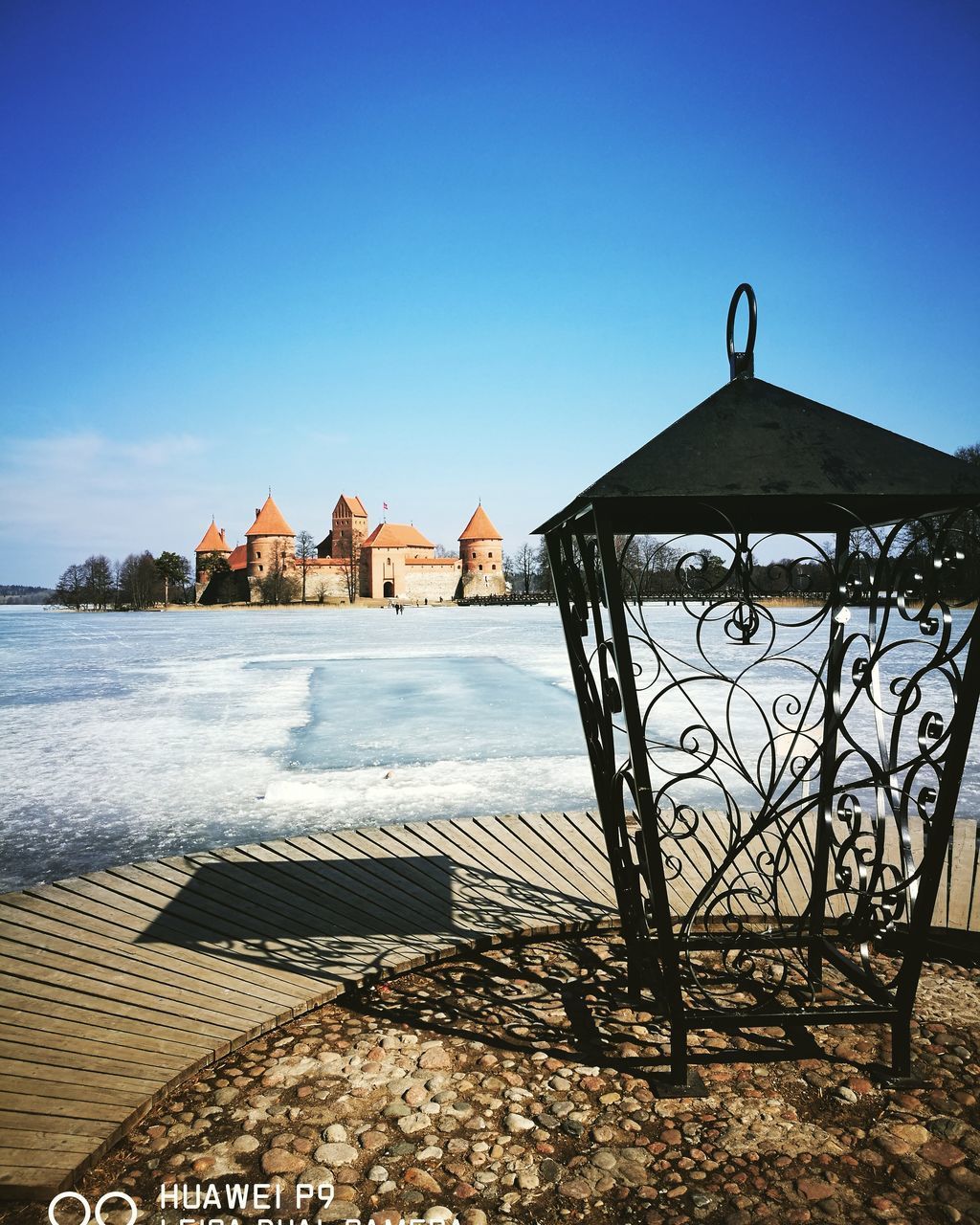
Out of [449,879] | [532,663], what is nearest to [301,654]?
[532,663]

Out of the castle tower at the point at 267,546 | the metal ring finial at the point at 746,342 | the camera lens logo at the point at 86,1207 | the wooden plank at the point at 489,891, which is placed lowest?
the camera lens logo at the point at 86,1207

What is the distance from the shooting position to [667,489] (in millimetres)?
2035

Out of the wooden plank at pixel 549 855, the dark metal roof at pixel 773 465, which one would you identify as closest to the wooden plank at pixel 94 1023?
the wooden plank at pixel 549 855

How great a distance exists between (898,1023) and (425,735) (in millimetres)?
6036

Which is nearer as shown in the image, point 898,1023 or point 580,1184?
point 580,1184

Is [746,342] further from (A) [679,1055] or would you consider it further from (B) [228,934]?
(B) [228,934]

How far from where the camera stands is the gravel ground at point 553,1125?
1.80 metres

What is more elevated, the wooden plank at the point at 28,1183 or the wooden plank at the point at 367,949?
the wooden plank at the point at 28,1183

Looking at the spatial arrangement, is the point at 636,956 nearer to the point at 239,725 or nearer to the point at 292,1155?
the point at 292,1155

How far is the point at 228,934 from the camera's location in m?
3.02

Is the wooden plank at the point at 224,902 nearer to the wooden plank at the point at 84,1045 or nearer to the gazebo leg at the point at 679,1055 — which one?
the wooden plank at the point at 84,1045

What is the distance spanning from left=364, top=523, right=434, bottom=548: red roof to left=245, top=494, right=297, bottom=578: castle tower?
7.90m

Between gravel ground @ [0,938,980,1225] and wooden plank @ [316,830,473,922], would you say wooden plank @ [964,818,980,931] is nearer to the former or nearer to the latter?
gravel ground @ [0,938,980,1225]

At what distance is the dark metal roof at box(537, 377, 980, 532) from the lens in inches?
79.2
